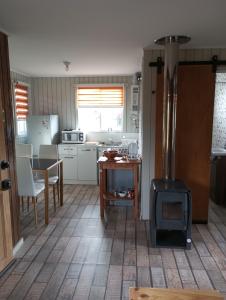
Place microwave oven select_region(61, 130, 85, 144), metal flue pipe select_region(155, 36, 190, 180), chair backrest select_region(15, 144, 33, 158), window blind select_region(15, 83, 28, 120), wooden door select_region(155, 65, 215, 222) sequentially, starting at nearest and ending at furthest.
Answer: metal flue pipe select_region(155, 36, 190, 180) → wooden door select_region(155, 65, 215, 222) → chair backrest select_region(15, 144, 33, 158) → window blind select_region(15, 83, 28, 120) → microwave oven select_region(61, 130, 85, 144)

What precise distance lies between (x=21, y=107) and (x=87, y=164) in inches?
72.6

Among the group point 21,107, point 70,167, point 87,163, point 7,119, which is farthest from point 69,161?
point 7,119

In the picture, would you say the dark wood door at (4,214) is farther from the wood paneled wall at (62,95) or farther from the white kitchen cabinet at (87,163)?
the wood paneled wall at (62,95)

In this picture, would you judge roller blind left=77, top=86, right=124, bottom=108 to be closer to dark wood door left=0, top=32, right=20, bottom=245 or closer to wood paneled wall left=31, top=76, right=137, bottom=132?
wood paneled wall left=31, top=76, right=137, bottom=132

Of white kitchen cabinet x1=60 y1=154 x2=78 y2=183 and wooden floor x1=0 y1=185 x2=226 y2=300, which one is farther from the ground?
white kitchen cabinet x1=60 y1=154 x2=78 y2=183

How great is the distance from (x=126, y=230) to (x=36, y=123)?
122 inches

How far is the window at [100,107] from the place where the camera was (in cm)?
548

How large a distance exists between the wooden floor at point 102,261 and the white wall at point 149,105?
0.61 meters

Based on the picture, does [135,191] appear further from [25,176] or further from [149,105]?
[25,176]

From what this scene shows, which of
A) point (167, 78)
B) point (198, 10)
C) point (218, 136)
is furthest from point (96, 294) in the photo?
point (218, 136)

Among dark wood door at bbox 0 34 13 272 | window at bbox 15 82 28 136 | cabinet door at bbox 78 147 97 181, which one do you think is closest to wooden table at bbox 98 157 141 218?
dark wood door at bbox 0 34 13 272

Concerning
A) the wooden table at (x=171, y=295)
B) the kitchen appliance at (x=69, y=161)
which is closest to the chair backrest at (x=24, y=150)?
the kitchen appliance at (x=69, y=161)

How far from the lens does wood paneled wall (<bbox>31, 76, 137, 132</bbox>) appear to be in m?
5.46

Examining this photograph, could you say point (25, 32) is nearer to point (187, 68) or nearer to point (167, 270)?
point (187, 68)
